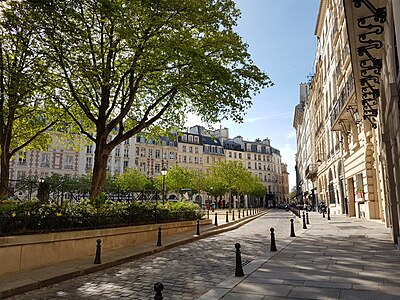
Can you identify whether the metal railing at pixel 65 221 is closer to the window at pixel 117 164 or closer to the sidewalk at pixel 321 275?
the sidewalk at pixel 321 275

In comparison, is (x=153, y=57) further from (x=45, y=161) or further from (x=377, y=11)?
(x=45, y=161)

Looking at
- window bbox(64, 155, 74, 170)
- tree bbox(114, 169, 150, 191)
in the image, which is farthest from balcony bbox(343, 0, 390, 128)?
window bbox(64, 155, 74, 170)

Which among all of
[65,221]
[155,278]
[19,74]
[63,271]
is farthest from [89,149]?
[155,278]

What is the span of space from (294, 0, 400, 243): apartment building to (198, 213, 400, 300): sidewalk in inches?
86.1

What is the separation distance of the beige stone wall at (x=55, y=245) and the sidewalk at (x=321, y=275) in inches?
199

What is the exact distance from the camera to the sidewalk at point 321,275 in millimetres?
5879

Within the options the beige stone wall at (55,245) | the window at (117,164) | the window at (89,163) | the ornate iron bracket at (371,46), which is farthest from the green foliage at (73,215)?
the window at (117,164)

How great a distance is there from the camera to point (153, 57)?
14.2m

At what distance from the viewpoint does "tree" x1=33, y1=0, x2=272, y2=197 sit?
535 inches

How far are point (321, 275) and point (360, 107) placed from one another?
11.1m

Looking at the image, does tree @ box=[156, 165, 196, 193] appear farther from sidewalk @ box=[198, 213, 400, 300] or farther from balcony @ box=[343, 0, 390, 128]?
balcony @ box=[343, 0, 390, 128]

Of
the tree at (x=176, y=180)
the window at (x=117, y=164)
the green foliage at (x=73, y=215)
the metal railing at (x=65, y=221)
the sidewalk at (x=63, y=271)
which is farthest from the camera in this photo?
the window at (x=117, y=164)

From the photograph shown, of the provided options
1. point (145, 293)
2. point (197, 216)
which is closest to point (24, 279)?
point (145, 293)

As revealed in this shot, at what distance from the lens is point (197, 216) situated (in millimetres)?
20797
